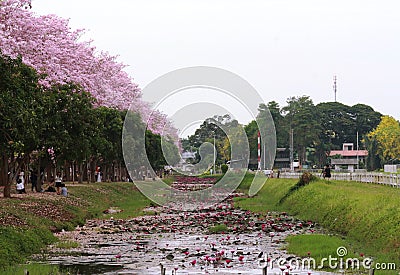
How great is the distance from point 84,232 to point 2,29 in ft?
42.8

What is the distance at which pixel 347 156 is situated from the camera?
450 feet

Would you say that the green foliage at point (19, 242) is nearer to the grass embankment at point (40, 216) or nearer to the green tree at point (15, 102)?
the grass embankment at point (40, 216)

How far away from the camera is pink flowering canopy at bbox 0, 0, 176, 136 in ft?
115

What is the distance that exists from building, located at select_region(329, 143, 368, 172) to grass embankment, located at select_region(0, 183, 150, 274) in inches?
3323

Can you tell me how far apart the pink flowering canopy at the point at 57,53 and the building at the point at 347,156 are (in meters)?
71.9

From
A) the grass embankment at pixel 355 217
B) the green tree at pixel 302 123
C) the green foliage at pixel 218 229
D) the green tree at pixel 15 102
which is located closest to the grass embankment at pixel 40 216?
the green tree at pixel 15 102

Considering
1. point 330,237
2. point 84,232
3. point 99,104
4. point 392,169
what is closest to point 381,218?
point 330,237

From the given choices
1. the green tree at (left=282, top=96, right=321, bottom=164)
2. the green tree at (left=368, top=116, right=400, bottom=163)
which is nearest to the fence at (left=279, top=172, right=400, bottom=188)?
the green tree at (left=368, top=116, right=400, bottom=163)

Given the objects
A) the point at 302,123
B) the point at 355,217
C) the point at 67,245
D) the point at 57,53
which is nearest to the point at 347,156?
the point at 302,123

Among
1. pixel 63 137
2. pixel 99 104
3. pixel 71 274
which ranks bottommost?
pixel 71 274

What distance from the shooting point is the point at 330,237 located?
22078 mm

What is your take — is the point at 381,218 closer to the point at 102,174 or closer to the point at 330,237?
the point at 330,237

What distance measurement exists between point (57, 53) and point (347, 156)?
104134 millimetres

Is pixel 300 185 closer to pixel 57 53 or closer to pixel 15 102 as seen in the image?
pixel 57 53
